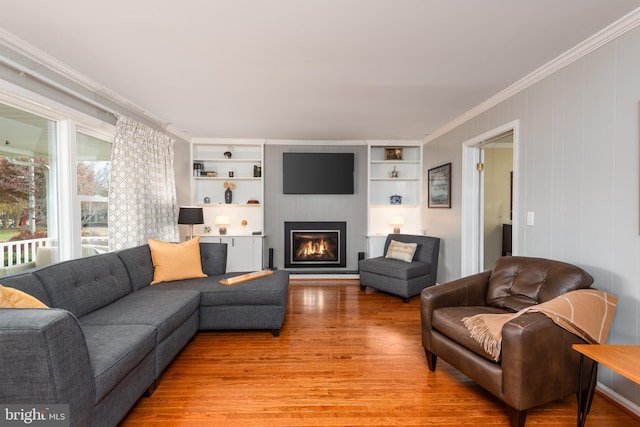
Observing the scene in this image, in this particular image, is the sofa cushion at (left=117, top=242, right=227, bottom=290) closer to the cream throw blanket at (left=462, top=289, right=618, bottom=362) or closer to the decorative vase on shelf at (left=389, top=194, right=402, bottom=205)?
the cream throw blanket at (left=462, top=289, right=618, bottom=362)

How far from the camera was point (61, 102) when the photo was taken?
2.55 meters

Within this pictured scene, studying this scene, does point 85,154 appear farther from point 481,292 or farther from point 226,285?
point 481,292

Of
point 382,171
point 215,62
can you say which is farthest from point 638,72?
point 382,171

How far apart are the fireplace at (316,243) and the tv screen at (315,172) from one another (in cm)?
60

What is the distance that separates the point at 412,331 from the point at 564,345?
1.47 m

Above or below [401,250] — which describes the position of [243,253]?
below

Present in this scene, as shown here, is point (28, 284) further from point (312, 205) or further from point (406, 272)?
point (312, 205)

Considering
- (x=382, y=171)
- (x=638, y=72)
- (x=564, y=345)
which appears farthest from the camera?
(x=382, y=171)

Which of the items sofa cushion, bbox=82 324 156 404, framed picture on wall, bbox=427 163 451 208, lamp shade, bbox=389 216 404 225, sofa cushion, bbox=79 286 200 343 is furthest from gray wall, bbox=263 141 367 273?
sofa cushion, bbox=82 324 156 404

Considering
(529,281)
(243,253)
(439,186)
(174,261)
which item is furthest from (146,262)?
(439,186)

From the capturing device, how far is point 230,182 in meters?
5.25

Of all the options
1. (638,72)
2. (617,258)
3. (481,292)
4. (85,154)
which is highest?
(638,72)

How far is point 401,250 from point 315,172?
1964 mm

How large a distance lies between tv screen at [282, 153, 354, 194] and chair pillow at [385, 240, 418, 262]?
52.4 inches
